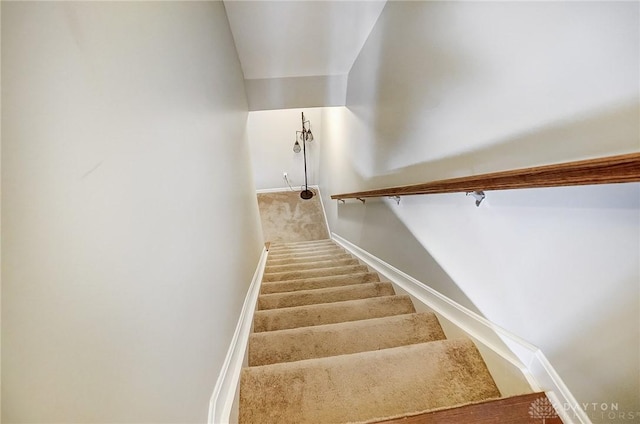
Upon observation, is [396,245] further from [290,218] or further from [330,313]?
[290,218]

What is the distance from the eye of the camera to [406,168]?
1.67 meters

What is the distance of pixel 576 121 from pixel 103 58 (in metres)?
1.12

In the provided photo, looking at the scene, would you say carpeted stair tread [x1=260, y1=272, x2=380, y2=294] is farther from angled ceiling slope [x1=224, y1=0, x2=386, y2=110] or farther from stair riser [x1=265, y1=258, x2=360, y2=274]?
angled ceiling slope [x1=224, y1=0, x2=386, y2=110]

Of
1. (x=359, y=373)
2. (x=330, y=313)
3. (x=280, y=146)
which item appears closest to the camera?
(x=359, y=373)

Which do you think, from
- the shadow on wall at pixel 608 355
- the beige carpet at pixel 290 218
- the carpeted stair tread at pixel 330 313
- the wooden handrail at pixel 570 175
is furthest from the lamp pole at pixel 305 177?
the shadow on wall at pixel 608 355

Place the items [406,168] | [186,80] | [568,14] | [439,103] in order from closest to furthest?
[568,14] → [186,80] → [439,103] → [406,168]

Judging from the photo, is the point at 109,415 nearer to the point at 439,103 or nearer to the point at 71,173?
the point at 71,173

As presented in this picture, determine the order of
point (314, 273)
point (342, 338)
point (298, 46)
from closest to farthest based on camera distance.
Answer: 1. point (342, 338)
2. point (298, 46)
3. point (314, 273)

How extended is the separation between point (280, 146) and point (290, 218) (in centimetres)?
171

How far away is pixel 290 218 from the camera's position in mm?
5988

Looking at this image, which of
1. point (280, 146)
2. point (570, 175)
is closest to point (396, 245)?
point (570, 175)

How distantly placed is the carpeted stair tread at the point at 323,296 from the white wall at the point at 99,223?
1.00 m

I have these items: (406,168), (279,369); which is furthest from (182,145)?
(406,168)

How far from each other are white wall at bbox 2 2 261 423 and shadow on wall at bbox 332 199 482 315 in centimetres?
114
